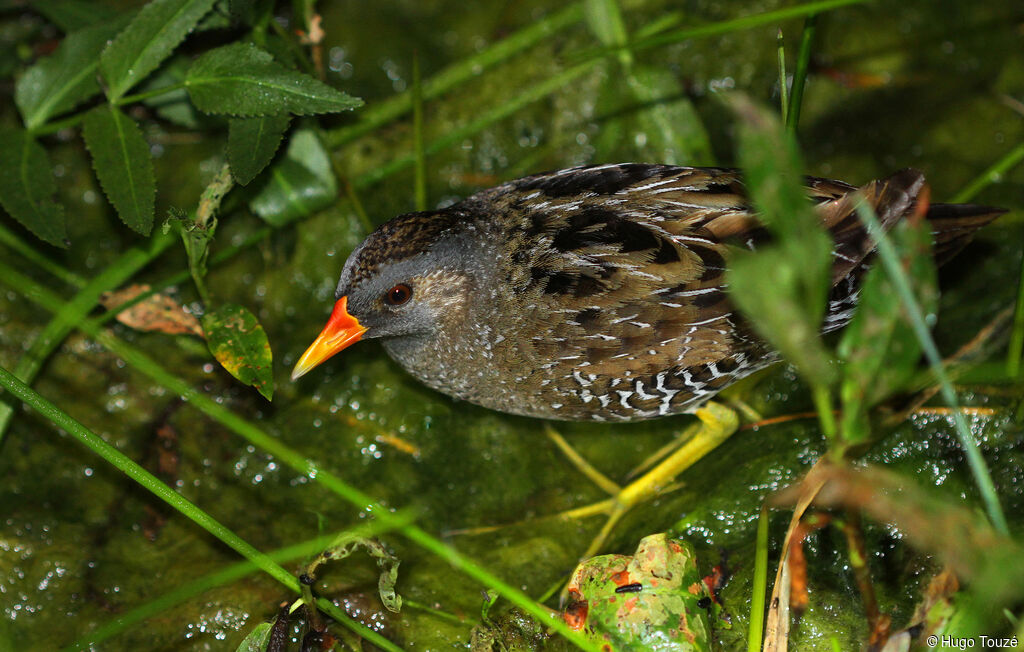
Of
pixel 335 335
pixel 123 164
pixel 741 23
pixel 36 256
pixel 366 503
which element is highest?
pixel 741 23

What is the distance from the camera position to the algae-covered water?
3000 mm

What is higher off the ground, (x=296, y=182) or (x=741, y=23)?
(x=741, y=23)

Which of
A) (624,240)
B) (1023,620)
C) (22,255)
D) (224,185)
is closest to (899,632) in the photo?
(1023,620)

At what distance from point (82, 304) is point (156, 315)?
29cm

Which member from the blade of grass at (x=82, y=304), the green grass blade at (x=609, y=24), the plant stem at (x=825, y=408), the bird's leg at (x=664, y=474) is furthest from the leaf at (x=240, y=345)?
the green grass blade at (x=609, y=24)

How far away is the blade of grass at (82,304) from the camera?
131 inches

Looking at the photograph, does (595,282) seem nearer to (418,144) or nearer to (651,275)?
(651,275)

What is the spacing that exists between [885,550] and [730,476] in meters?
0.60

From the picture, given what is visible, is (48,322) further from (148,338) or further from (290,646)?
(290,646)

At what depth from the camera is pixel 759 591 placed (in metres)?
2.62

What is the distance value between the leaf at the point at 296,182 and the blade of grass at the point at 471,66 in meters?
0.40

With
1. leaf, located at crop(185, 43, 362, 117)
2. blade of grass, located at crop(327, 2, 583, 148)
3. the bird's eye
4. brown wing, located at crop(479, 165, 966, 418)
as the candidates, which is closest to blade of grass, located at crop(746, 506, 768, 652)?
brown wing, located at crop(479, 165, 966, 418)

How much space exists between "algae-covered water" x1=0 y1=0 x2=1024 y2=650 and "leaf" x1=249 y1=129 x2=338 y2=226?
0.26m

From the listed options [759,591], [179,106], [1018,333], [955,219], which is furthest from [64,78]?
[1018,333]
